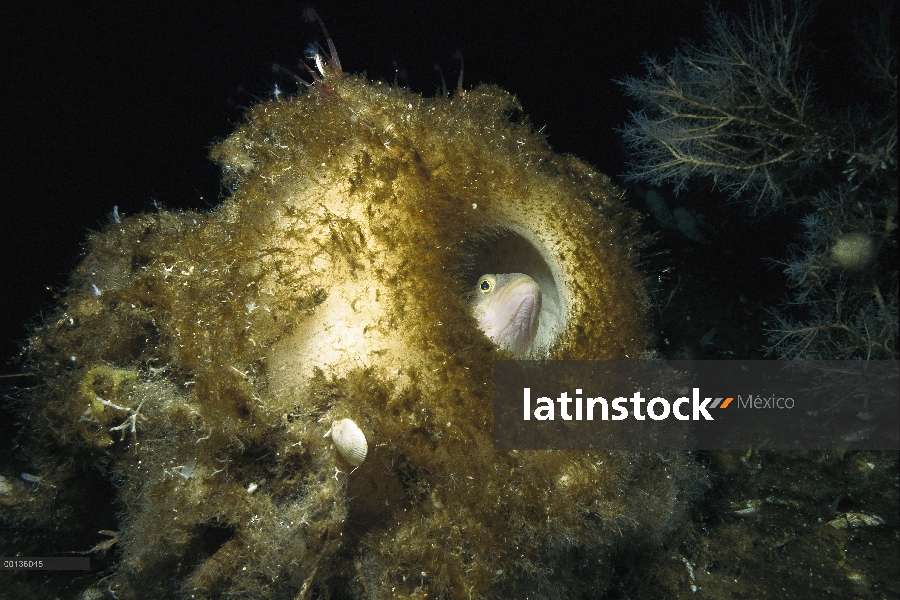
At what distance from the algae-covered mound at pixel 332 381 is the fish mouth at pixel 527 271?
0.28 feet

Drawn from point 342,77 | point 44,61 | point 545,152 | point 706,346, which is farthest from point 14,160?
point 706,346

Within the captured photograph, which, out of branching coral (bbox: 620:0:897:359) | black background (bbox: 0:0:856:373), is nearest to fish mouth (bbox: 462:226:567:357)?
black background (bbox: 0:0:856:373)

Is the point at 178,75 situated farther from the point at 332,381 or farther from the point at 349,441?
the point at 349,441

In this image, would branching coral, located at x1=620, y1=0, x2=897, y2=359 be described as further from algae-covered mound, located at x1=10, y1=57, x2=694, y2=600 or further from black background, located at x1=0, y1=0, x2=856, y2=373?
algae-covered mound, located at x1=10, y1=57, x2=694, y2=600

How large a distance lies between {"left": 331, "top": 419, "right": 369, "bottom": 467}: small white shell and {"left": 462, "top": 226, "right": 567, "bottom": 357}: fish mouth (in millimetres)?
1191

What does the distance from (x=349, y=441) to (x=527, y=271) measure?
1.89m

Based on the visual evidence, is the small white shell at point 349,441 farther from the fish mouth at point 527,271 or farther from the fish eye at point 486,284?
the fish eye at point 486,284

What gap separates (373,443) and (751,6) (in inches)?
161

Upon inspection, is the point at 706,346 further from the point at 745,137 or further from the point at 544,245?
the point at 544,245

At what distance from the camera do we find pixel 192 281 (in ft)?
7.89

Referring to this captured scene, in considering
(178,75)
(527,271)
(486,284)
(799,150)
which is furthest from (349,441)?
(799,150)

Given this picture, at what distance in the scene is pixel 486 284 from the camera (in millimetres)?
3139

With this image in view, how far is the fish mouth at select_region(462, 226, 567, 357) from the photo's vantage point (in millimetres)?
2852

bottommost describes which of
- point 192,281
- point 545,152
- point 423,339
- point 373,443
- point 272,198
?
point 373,443
